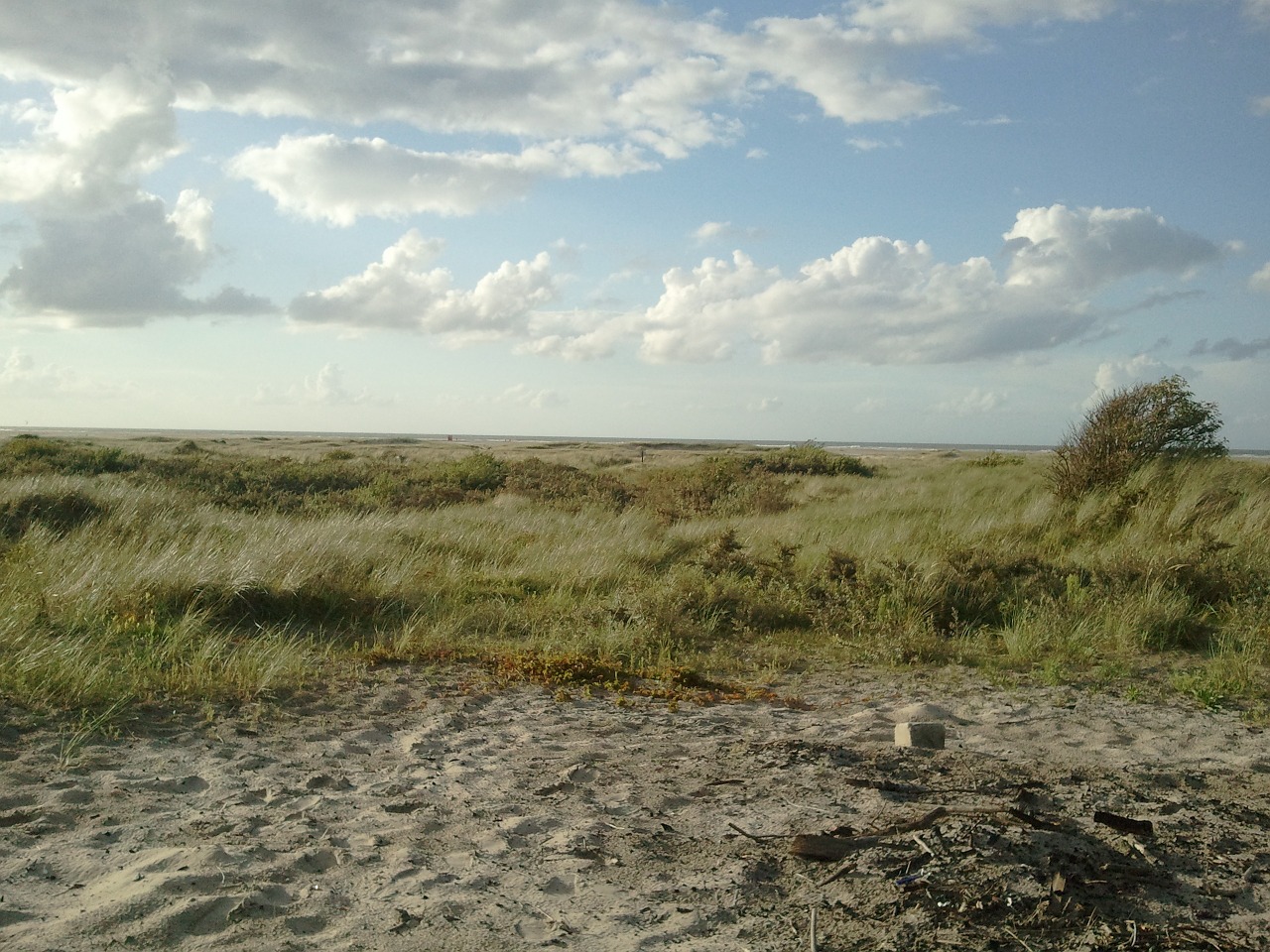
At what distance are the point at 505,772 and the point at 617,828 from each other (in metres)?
0.94

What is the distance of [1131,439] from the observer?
15.4 m

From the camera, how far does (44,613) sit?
6910mm

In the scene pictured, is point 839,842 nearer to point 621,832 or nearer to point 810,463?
point 621,832

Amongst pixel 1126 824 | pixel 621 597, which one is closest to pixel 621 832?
pixel 1126 824

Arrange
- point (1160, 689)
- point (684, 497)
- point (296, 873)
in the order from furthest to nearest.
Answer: point (684, 497) → point (1160, 689) → point (296, 873)

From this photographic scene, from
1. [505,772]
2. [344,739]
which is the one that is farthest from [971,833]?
[344,739]

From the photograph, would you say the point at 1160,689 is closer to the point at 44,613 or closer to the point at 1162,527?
the point at 1162,527

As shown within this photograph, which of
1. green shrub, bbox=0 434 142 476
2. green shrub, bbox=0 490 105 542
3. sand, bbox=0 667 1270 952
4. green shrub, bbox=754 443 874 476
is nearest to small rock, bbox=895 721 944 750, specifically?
sand, bbox=0 667 1270 952

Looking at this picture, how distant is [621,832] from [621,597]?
4820 millimetres

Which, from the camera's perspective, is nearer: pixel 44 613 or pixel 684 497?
pixel 44 613

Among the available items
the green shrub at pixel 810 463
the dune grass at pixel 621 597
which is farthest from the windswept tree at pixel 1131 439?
the green shrub at pixel 810 463

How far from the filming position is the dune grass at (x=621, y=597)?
21.4 ft

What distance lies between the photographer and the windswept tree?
1527 centimetres

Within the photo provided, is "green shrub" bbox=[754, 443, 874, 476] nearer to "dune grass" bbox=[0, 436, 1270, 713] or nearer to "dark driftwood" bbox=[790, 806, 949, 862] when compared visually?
"dune grass" bbox=[0, 436, 1270, 713]
